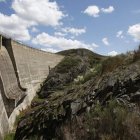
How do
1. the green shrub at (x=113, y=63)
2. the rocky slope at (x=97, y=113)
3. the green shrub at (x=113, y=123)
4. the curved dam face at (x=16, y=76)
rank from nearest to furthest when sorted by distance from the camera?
the green shrub at (x=113, y=123), the rocky slope at (x=97, y=113), the green shrub at (x=113, y=63), the curved dam face at (x=16, y=76)

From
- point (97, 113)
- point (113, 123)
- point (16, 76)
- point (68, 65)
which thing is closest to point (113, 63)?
point (97, 113)

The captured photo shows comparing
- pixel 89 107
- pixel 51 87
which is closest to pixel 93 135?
pixel 89 107

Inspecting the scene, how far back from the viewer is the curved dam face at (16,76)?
85.0ft

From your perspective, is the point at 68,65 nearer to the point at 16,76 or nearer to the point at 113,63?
the point at 16,76

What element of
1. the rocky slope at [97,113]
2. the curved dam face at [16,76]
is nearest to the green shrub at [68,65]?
the curved dam face at [16,76]

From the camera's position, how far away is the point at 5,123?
21.6 metres

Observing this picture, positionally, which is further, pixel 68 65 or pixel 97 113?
pixel 68 65

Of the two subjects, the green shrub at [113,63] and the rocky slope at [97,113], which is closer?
the rocky slope at [97,113]

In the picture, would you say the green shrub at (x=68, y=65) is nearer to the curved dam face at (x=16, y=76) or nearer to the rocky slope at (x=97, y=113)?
the curved dam face at (x=16, y=76)

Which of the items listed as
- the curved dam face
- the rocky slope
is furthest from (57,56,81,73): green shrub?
the rocky slope

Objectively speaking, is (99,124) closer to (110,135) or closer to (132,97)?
(110,135)


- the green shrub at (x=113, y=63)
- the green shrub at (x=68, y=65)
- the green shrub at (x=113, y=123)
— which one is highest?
the green shrub at (x=68, y=65)

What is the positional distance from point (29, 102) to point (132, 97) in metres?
25.6

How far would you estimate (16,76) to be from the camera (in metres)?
33.4
